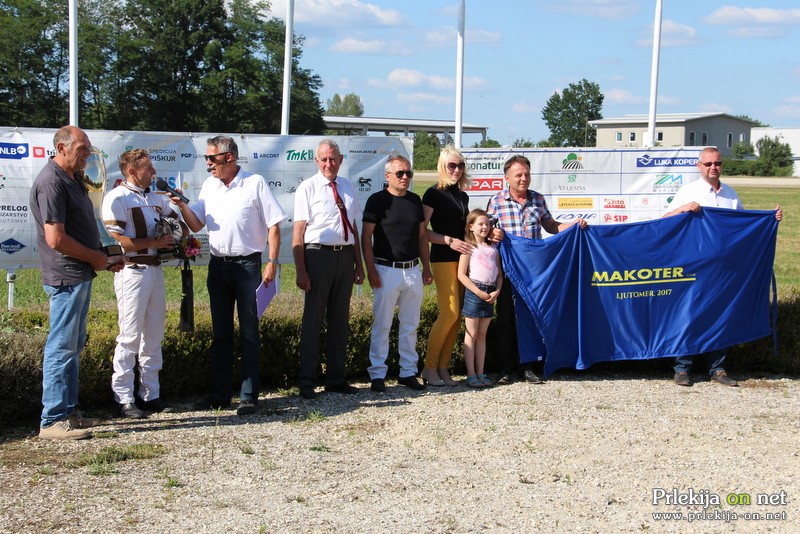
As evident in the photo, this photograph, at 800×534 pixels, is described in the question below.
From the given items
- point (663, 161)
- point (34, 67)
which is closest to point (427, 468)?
point (663, 161)

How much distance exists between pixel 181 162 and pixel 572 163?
173 inches

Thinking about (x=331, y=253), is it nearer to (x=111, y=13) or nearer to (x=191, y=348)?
(x=191, y=348)

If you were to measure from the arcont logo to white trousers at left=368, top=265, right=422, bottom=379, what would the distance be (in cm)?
327

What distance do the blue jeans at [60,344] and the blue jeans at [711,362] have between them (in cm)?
521

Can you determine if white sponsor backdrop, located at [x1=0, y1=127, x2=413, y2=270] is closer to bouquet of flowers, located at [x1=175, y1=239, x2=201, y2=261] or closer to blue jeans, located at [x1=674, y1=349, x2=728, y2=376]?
bouquet of flowers, located at [x1=175, y1=239, x2=201, y2=261]

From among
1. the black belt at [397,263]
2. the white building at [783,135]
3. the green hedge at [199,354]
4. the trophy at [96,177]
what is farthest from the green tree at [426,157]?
the white building at [783,135]

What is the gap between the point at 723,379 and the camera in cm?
786

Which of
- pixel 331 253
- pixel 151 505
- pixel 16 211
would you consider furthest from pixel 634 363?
pixel 16 211

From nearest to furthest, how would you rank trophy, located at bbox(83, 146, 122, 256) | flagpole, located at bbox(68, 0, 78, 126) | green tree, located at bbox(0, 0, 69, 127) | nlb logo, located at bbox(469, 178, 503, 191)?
trophy, located at bbox(83, 146, 122, 256)
flagpole, located at bbox(68, 0, 78, 126)
nlb logo, located at bbox(469, 178, 503, 191)
green tree, located at bbox(0, 0, 69, 127)

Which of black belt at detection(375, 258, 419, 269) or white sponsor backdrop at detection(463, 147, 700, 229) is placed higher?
white sponsor backdrop at detection(463, 147, 700, 229)

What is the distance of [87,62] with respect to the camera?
43.1 m

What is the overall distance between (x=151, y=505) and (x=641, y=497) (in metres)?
2.75

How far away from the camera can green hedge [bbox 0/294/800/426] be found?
621 centimetres

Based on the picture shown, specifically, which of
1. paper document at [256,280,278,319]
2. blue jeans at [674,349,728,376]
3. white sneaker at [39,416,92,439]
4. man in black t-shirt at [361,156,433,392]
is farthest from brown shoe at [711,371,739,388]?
white sneaker at [39,416,92,439]
